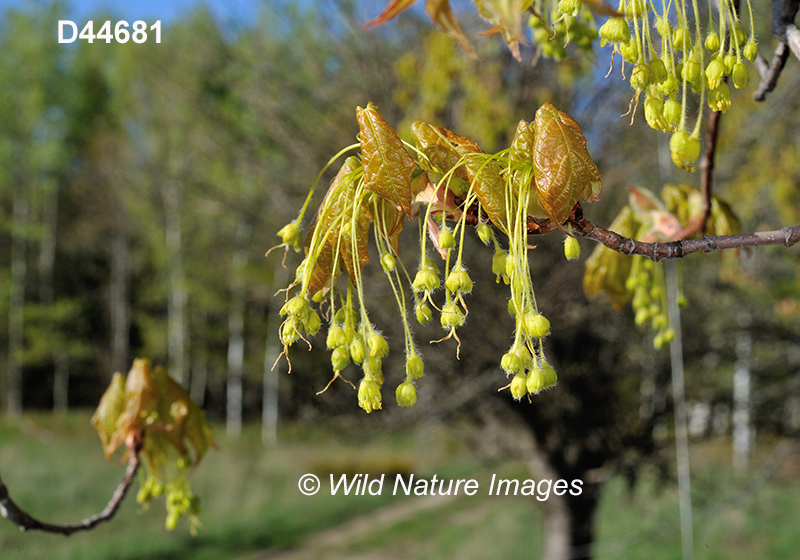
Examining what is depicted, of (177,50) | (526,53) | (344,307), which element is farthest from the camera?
(177,50)

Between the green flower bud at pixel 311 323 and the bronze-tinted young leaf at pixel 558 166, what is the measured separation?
0.68 ft

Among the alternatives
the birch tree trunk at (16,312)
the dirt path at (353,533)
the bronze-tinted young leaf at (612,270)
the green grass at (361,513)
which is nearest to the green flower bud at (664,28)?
the bronze-tinted young leaf at (612,270)

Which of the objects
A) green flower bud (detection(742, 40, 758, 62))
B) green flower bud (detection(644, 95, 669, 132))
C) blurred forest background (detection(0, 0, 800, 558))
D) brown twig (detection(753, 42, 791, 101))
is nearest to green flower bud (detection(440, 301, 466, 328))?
green flower bud (detection(644, 95, 669, 132))

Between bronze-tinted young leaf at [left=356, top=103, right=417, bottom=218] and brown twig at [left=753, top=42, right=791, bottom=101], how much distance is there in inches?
19.1

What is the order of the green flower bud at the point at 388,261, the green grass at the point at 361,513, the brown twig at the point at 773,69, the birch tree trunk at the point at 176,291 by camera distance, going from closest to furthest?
the green flower bud at the point at 388,261 < the brown twig at the point at 773,69 < the green grass at the point at 361,513 < the birch tree trunk at the point at 176,291

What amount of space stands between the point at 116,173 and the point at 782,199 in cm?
1020

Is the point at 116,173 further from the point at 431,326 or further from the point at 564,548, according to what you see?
the point at 564,548

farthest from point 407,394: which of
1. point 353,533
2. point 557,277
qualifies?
point 353,533

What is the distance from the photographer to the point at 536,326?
453 millimetres

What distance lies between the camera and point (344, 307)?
0.55m

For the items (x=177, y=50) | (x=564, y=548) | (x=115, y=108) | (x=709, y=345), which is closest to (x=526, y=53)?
(x=709, y=345)

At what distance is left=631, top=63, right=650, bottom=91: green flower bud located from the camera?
0.47m

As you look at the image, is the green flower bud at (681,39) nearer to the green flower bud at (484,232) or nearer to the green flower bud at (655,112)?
the green flower bud at (655,112)

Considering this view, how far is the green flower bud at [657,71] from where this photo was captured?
484 millimetres
